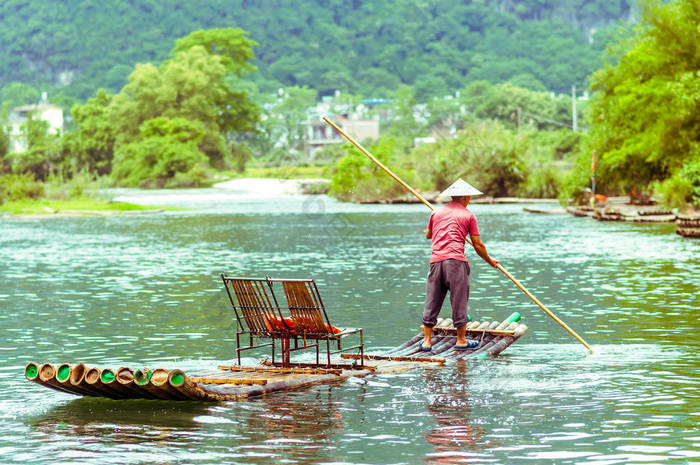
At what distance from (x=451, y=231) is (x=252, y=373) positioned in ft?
10.2

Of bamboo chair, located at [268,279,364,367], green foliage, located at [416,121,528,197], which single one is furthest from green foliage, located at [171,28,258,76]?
bamboo chair, located at [268,279,364,367]

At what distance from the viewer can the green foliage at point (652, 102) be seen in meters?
49.0

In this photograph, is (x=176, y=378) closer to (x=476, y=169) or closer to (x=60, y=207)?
(x=60, y=207)

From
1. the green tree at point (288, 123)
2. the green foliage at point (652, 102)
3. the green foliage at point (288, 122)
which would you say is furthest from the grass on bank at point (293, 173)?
the green foliage at point (652, 102)

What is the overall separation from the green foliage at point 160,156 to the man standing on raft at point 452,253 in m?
107

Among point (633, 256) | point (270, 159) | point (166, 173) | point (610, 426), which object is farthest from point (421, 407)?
point (270, 159)

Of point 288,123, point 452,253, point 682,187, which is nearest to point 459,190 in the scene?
point 452,253

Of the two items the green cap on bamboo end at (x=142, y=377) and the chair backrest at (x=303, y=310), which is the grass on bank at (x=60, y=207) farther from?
the green cap on bamboo end at (x=142, y=377)

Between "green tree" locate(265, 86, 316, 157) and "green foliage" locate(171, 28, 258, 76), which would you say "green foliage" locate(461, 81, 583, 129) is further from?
"green foliage" locate(171, 28, 258, 76)

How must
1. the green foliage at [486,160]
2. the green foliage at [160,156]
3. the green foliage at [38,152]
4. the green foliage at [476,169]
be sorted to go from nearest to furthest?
the green foliage at [486,160]
the green foliage at [476,169]
the green foliage at [160,156]
the green foliage at [38,152]

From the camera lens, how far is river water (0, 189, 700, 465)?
9.89 metres

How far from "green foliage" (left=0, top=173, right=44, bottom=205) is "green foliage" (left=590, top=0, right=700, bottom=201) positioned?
120ft

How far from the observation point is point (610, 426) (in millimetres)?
10547

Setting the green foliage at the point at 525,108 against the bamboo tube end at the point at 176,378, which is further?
the green foliage at the point at 525,108
